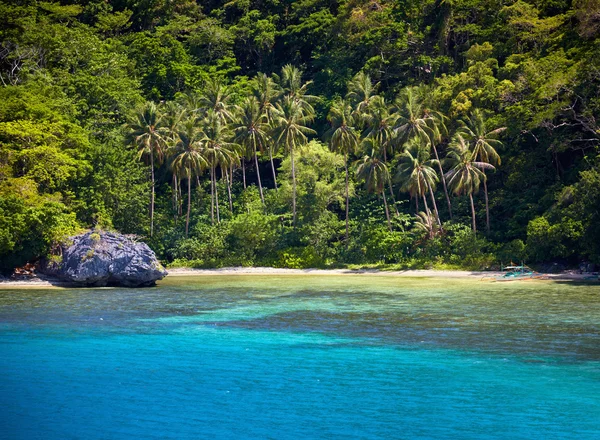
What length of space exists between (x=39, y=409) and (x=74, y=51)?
7035cm

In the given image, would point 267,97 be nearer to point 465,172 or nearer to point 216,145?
point 216,145

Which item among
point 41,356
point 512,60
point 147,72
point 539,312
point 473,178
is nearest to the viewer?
point 41,356

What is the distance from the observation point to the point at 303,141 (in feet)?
249

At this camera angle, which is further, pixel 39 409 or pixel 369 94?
pixel 369 94

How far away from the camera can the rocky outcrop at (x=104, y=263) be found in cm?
5350

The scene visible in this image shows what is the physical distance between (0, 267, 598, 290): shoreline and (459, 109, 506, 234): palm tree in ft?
26.4

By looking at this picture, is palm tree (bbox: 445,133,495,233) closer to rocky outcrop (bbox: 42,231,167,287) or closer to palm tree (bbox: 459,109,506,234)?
palm tree (bbox: 459,109,506,234)

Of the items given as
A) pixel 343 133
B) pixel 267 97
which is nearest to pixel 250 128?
pixel 267 97

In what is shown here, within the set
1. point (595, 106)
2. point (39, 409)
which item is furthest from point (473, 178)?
point (39, 409)

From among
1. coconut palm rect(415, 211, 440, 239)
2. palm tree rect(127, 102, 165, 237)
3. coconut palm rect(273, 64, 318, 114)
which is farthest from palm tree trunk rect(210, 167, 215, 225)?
coconut palm rect(415, 211, 440, 239)

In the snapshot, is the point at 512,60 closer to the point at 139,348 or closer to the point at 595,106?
the point at 595,106

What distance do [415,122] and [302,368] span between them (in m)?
47.0

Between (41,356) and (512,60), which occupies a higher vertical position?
(512,60)

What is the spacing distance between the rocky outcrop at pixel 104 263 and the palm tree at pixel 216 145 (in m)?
19.9
